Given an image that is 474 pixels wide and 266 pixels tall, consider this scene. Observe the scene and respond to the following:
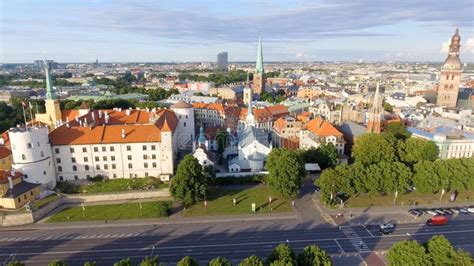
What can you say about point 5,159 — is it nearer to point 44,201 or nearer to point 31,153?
point 31,153

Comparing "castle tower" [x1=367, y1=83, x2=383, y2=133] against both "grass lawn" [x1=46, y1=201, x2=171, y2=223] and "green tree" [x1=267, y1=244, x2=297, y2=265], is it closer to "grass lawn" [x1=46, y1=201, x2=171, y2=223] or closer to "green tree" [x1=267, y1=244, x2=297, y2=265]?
"grass lawn" [x1=46, y1=201, x2=171, y2=223]

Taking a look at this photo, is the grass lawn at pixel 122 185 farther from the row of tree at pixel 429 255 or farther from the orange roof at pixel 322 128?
the row of tree at pixel 429 255

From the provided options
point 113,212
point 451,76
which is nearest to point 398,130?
point 451,76

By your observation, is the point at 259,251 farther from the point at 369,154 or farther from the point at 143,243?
the point at 369,154

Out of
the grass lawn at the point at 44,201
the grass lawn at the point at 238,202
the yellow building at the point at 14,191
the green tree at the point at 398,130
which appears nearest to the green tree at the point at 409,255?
the grass lawn at the point at 238,202

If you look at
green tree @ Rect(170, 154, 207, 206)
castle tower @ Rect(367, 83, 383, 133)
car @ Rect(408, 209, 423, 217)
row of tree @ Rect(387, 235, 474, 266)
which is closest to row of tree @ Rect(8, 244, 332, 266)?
row of tree @ Rect(387, 235, 474, 266)

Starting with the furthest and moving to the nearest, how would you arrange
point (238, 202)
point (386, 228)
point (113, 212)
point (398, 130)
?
point (398, 130) → point (238, 202) → point (113, 212) → point (386, 228)
